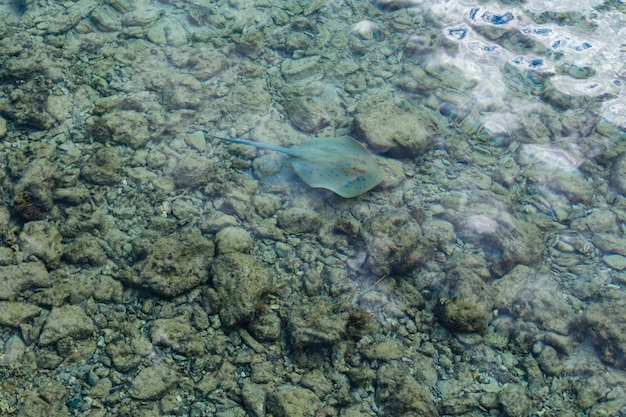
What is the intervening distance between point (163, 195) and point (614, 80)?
5.84 meters

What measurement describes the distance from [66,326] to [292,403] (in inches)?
79.7

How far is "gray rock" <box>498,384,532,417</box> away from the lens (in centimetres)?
398

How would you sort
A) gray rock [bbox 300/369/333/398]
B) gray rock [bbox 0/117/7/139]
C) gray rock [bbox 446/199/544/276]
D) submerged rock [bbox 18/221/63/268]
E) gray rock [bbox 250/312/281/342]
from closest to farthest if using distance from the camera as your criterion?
gray rock [bbox 300/369/333/398], gray rock [bbox 250/312/281/342], submerged rock [bbox 18/221/63/268], gray rock [bbox 446/199/544/276], gray rock [bbox 0/117/7/139]

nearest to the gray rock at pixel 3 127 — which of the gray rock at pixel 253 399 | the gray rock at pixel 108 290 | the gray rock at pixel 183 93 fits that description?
the gray rock at pixel 183 93

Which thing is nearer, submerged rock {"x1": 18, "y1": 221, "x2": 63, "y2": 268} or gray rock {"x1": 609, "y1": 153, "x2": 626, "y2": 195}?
submerged rock {"x1": 18, "y1": 221, "x2": 63, "y2": 268}

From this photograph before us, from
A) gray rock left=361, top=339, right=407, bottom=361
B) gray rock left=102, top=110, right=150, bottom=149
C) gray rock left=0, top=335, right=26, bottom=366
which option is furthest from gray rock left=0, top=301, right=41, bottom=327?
gray rock left=361, top=339, right=407, bottom=361

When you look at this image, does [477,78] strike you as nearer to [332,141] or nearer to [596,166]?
[596,166]

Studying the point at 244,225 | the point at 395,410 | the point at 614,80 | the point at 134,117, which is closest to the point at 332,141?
the point at 244,225

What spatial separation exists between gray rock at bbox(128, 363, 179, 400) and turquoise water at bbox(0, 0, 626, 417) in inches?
0.7

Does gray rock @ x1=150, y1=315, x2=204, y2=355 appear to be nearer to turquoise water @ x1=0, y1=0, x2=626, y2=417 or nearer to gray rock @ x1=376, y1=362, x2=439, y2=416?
turquoise water @ x1=0, y1=0, x2=626, y2=417

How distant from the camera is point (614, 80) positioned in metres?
6.27

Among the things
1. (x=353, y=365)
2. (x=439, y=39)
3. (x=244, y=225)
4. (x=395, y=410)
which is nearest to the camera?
(x=395, y=410)

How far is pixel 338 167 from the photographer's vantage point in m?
5.11

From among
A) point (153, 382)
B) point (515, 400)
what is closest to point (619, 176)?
point (515, 400)
